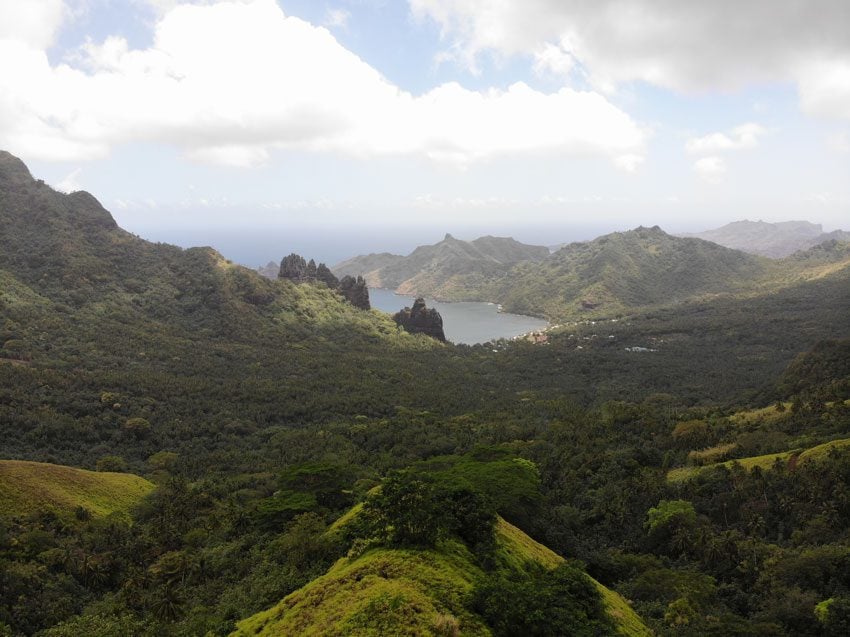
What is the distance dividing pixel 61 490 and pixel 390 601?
3496cm

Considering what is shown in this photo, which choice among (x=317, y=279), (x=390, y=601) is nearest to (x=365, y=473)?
(x=390, y=601)

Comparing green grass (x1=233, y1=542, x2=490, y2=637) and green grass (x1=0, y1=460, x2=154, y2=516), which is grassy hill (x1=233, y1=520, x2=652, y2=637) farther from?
green grass (x1=0, y1=460, x2=154, y2=516)

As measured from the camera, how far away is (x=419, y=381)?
100 meters

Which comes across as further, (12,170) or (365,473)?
(12,170)

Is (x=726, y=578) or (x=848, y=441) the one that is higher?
(x=848, y=441)

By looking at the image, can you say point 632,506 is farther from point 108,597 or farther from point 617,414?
point 108,597

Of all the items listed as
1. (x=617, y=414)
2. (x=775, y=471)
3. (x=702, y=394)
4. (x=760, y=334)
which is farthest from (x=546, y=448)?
(x=760, y=334)

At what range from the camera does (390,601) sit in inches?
707

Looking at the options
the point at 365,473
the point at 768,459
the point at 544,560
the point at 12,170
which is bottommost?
the point at 365,473

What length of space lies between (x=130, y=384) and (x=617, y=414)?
63750 mm

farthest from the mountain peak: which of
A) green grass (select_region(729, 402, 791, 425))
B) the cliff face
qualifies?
green grass (select_region(729, 402, 791, 425))

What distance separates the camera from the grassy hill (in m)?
17.5

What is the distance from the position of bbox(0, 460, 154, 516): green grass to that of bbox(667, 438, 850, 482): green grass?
4676 cm

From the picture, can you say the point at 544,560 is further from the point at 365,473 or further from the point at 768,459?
the point at 768,459
